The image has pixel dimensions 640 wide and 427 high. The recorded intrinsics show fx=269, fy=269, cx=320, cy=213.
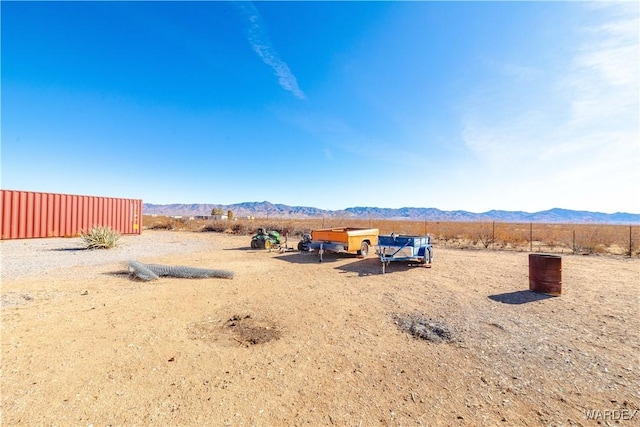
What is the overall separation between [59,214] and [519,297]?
25398mm

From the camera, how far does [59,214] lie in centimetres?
1822

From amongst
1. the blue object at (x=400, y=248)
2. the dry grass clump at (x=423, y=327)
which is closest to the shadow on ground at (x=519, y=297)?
the dry grass clump at (x=423, y=327)

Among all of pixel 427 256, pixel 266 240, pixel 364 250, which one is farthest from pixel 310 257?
pixel 427 256

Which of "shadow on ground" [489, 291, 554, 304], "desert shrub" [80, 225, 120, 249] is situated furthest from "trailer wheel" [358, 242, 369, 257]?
"desert shrub" [80, 225, 120, 249]

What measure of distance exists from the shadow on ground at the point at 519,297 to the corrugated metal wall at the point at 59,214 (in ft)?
81.1

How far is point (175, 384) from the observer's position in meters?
3.16

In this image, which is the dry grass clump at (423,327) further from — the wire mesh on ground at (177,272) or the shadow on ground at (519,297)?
the wire mesh on ground at (177,272)

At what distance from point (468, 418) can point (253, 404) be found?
2.20 m

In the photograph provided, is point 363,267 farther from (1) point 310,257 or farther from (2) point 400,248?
(1) point 310,257

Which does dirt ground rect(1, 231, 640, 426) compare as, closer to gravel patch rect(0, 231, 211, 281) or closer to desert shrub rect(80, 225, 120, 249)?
gravel patch rect(0, 231, 211, 281)

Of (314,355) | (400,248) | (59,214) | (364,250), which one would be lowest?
(314,355)

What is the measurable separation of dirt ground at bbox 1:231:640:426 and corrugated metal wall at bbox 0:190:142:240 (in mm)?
13801

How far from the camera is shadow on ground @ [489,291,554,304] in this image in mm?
6208

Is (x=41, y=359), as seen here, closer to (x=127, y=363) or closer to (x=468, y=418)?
(x=127, y=363)
